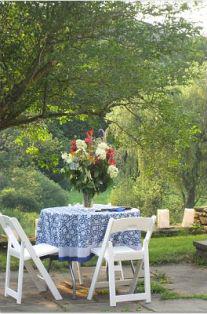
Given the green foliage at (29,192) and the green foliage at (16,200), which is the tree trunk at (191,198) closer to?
the green foliage at (29,192)

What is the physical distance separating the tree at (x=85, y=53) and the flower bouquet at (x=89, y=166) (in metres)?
1.47

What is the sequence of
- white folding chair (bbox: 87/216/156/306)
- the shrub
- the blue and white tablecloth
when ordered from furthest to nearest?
the shrub < the blue and white tablecloth < white folding chair (bbox: 87/216/156/306)

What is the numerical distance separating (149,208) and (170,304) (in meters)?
→ 12.3

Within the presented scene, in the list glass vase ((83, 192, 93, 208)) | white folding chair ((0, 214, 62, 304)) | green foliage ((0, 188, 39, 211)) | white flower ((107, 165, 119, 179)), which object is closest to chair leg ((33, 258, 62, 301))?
white folding chair ((0, 214, 62, 304))

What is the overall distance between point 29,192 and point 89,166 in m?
9.44

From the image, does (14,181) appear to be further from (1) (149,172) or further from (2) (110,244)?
(2) (110,244)

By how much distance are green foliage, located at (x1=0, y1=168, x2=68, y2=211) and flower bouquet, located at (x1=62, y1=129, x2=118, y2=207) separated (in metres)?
8.99

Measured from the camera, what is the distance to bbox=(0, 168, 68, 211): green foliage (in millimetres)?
15867

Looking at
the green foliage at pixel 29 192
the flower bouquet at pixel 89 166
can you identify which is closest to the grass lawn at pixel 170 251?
the flower bouquet at pixel 89 166

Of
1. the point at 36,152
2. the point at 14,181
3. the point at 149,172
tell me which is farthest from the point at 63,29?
the point at 14,181

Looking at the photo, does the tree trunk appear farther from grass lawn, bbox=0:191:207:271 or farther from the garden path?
the garden path

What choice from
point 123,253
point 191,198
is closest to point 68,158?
point 123,253

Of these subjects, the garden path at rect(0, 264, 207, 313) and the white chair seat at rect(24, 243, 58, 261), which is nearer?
the garden path at rect(0, 264, 207, 313)

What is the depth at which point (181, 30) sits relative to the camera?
8.79 meters
